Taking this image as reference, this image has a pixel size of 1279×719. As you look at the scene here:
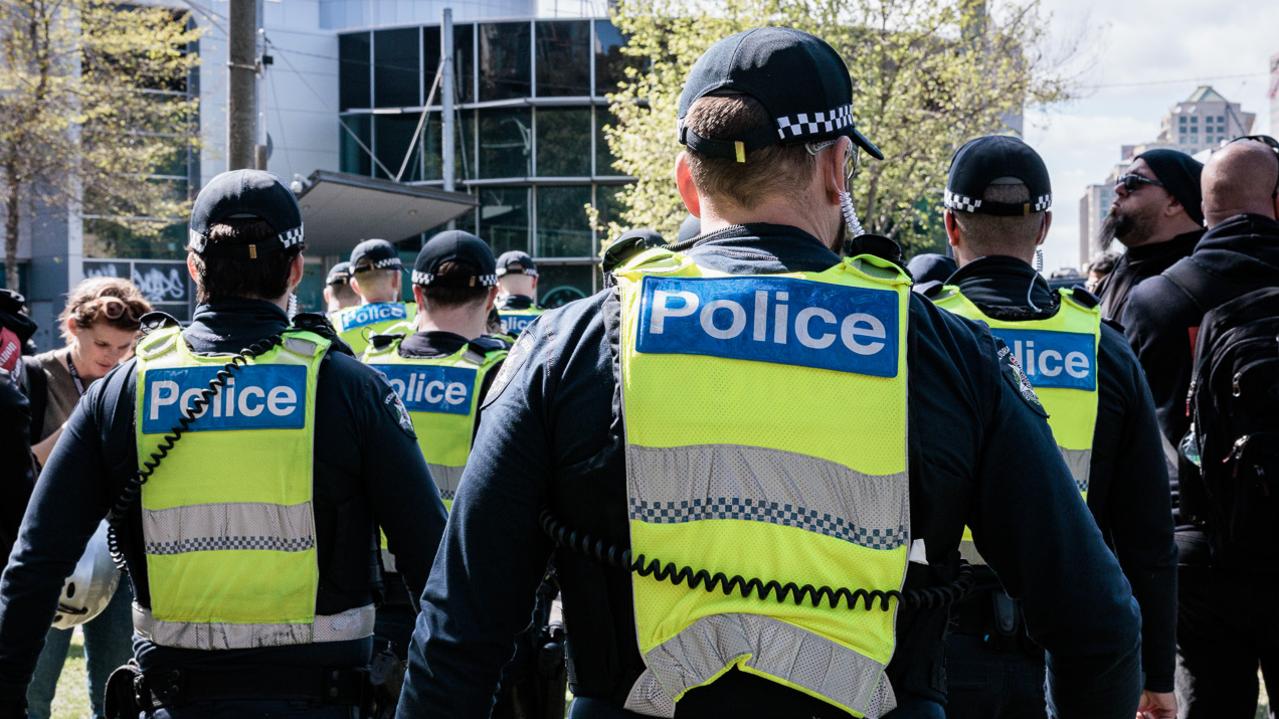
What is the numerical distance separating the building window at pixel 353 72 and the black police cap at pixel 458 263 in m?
32.5

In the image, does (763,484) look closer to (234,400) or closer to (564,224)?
(234,400)

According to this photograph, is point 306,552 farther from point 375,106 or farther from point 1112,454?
point 375,106

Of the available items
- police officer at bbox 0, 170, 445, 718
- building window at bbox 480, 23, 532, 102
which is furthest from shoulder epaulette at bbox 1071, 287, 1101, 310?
building window at bbox 480, 23, 532, 102

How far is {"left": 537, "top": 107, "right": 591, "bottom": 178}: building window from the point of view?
3425 cm

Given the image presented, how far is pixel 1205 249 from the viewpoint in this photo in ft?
14.2

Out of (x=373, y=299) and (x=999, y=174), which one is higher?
(x=999, y=174)

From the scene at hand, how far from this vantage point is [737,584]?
189 cm

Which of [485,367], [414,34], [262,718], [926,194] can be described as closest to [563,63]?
[414,34]

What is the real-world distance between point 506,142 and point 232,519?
106ft

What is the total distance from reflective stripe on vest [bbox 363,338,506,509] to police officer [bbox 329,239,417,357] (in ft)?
10.6

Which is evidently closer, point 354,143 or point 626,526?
point 626,526

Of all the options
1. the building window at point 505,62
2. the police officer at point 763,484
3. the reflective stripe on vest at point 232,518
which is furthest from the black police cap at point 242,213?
the building window at point 505,62

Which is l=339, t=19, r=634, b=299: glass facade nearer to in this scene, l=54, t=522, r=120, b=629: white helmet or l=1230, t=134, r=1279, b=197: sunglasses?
l=54, t=522, r=120, b=629: white helmet

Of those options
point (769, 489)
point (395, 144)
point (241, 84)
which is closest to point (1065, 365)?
point (769, 489)
